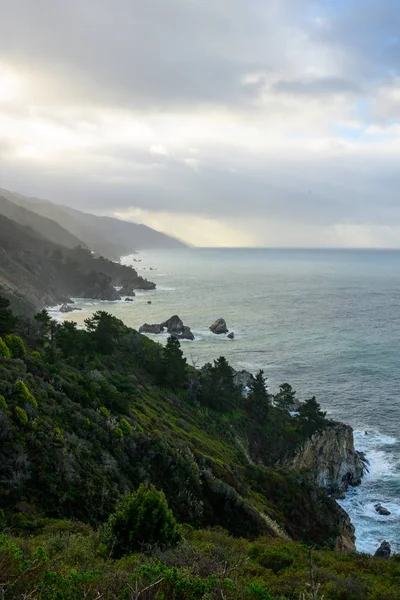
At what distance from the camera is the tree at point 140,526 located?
18.2 meters

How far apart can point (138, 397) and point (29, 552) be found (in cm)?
3033

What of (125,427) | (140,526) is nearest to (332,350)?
(125,427)

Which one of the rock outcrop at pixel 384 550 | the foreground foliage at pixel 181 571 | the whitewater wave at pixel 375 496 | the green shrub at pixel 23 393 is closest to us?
the foreground foliage at pixel 181 571

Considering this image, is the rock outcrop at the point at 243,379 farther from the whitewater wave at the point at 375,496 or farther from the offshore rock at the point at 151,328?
the offshore rock at the point at 151,328

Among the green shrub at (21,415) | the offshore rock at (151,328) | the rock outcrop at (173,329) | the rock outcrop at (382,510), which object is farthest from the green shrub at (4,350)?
the offshore rock at (151,328)

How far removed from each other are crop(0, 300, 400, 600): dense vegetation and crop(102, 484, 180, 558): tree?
0.05 m

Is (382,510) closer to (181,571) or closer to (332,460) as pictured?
(332,460)

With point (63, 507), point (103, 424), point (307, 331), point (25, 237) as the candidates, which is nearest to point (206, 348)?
point (307, 331)

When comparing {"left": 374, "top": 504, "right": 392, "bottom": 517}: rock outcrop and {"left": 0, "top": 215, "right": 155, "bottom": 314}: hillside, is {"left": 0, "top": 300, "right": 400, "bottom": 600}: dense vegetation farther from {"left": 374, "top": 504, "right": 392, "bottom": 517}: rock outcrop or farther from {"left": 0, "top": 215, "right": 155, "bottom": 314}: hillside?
{"left": 0, "top": 215, "right": 155, "bottom": 314}: hillside

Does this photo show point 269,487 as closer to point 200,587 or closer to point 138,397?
point 138,397

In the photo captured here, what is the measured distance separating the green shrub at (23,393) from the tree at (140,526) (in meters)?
10.5

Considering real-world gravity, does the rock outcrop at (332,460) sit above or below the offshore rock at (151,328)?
below

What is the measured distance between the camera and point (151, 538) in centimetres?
1844

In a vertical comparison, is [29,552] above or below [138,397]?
above
